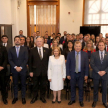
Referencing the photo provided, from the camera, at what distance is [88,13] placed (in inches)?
392

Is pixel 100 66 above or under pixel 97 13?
under

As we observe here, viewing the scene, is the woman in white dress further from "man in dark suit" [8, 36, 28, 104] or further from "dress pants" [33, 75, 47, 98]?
"man in dark suit" [8, 36, 28, 104]

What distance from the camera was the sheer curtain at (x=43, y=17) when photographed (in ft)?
33.6

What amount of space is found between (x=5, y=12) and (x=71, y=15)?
4.29 m

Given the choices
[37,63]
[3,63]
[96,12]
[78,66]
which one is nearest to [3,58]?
[3,63]

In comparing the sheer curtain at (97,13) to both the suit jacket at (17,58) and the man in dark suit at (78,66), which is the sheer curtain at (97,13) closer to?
the man in dark suit at (78,66)

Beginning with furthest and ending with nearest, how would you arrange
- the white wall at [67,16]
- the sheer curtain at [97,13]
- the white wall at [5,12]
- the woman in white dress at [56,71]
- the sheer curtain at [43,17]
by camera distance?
the sheer curtain at [43,17] → the white wall at [67,16] → the sheer curtain at [97,13] → the white wall at [5,12] → the woman in white dress at [56,71]

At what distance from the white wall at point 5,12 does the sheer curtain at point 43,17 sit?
217 cm

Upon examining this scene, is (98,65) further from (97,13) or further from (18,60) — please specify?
(97,13)

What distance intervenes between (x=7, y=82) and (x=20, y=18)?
672 cm

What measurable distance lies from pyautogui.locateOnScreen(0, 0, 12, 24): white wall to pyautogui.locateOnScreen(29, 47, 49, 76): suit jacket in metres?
4.47

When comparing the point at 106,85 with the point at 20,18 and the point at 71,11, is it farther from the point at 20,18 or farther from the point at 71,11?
the point at 20,18

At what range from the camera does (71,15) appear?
33.1 feet

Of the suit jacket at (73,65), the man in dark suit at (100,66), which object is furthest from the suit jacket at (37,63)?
the man in dark suit at (100,66)
